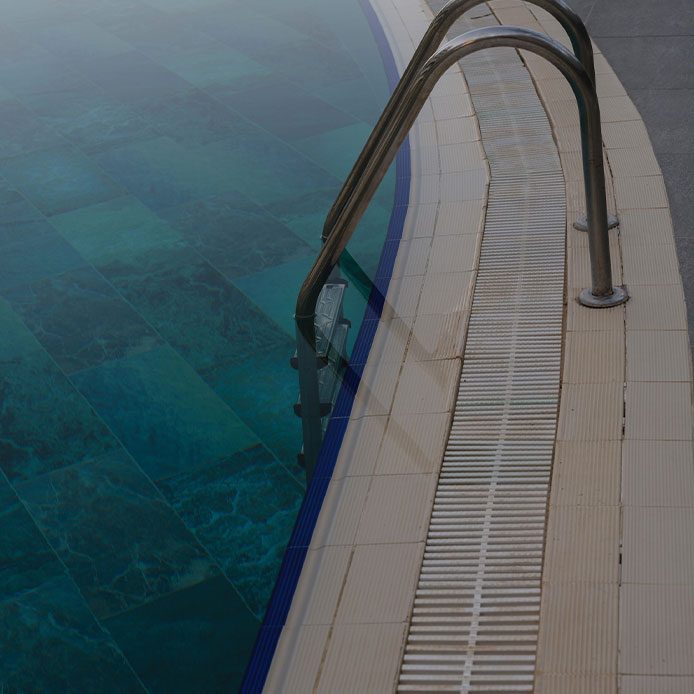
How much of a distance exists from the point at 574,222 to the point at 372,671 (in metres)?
1.87

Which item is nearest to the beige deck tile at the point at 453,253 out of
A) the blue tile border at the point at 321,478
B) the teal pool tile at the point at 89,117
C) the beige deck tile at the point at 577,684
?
the blue tile border at the point at 321,478

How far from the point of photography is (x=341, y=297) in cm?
310

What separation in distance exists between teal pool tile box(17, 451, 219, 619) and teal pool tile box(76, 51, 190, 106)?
10.4ft

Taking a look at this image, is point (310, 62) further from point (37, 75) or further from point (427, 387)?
point (427, 387)

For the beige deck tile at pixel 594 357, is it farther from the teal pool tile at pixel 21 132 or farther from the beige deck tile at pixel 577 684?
the teal pool tile at pixel 21 132

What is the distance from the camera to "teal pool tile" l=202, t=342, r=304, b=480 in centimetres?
285

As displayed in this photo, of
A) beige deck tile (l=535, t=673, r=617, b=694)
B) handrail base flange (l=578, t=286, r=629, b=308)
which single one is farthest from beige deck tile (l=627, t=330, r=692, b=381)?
beige deck tile (l=535, t=673, r=617, b=694)

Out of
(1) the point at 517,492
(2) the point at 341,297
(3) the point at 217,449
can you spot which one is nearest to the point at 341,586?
(1) the point at 517,492

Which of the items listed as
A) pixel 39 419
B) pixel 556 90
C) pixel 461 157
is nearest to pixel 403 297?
pixel 461 157

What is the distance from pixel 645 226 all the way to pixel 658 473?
1215mm

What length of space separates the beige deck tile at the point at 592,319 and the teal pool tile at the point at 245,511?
89 cm

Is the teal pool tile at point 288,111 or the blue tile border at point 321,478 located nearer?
the blue tile border at point 321,478

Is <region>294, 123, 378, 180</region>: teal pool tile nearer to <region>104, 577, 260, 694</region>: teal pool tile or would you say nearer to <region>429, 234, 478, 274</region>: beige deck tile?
<region>429, 234, 478, 274</region>: beige deck tile

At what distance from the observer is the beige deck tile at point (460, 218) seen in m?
3.41
